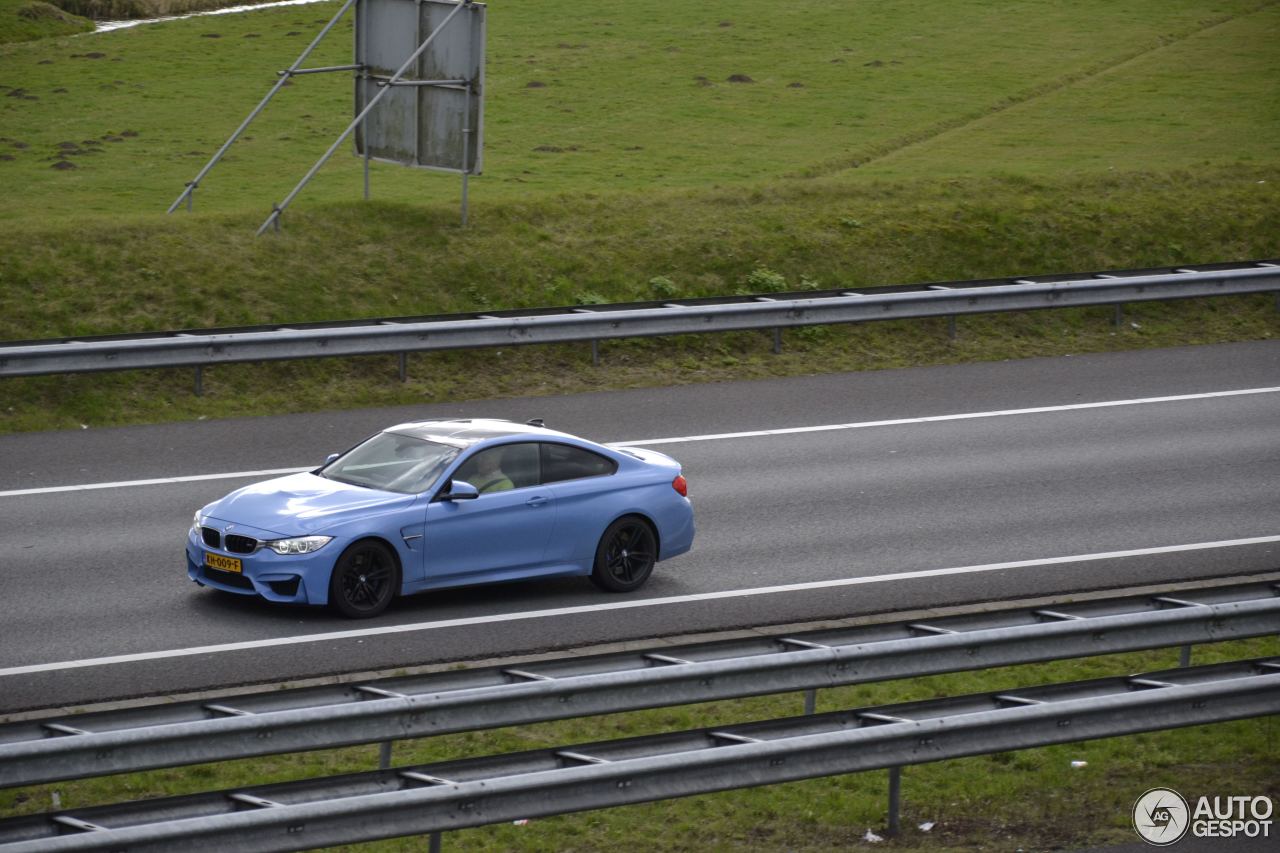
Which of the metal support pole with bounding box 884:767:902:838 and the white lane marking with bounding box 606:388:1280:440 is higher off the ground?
the white lane marking with bounding box 606:388:1280:440

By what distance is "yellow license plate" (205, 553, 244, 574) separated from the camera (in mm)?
12258

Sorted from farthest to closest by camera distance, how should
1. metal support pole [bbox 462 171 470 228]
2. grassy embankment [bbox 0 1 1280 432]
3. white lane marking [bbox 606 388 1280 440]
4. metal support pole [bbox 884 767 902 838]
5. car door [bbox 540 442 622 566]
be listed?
metal support pole [bbox 462 171 470 228] < grassy embankment [bbox 0 1 1280 432] < white lane marking [bbox 606 388 1280 440] < car door [bbox 540 442 622 566] < metal support pole [bbox 884 767 902 838]

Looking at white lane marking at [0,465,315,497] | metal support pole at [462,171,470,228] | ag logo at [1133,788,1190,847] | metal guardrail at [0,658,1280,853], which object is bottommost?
ag logo at [1133,788,1190,847]

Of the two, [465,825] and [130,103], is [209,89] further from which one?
[465,825]

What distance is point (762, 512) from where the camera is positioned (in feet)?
50.9

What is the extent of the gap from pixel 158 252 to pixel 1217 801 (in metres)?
15.5

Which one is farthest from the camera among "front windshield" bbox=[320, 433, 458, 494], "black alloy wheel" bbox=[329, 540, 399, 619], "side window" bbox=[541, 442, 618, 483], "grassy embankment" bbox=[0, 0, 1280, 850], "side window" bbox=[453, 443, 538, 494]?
"side window" bbox=[541, 442, 618, 483]

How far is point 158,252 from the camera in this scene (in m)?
21.5

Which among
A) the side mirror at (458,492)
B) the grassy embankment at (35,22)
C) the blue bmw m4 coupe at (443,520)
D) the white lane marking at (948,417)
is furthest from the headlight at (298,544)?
the grassy embankment at (35,22)

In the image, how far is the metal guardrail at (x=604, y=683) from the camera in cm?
839

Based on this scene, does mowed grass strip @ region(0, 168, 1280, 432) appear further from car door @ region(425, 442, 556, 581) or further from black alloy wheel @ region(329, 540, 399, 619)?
black alloy wheel @ region(329, 540, 399, 619)

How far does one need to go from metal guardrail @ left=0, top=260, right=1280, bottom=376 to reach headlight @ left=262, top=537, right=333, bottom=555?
6.57 m

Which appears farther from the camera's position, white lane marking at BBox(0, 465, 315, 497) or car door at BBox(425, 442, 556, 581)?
white lane marking at BBox(0, 465, 315, 497)

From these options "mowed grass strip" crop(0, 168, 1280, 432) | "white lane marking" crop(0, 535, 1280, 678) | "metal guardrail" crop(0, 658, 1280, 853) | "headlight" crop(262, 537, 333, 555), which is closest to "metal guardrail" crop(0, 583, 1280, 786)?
"metal guardrail" crop(0, 658, 1280, 853)
